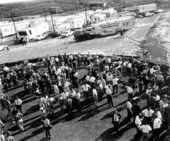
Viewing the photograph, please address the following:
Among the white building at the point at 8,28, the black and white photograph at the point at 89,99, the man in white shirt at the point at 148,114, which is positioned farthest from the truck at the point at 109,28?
the man in white shirt at the point at 148,114

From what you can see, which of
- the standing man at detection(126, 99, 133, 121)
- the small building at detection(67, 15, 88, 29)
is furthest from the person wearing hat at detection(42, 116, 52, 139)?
the small building at detection(67, 15, 88, 29)

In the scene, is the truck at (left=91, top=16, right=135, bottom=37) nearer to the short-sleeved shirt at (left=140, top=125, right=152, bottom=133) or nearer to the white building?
the white building

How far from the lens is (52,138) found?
12.3 metres

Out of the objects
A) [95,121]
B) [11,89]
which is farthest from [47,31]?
[95,121]

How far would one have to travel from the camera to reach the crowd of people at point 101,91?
Answer: 38.1 feet

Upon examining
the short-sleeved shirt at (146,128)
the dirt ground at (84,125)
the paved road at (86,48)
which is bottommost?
the paved road at (86,48)

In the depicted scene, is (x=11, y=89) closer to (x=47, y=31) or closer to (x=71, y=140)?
(x=71, y=140)

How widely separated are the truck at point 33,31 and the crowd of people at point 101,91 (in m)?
29.1

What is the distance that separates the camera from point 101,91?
52.9ft

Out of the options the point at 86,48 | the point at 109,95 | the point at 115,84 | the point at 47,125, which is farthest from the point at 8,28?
the point at 47,125

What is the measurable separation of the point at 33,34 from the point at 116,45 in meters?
22.5

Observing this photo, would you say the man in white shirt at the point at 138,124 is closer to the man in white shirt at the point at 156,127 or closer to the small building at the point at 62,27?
the man in white shirt at the point at 156,127

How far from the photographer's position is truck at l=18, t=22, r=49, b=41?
5131 cm

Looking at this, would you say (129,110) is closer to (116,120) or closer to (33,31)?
Answer: (116,120)
